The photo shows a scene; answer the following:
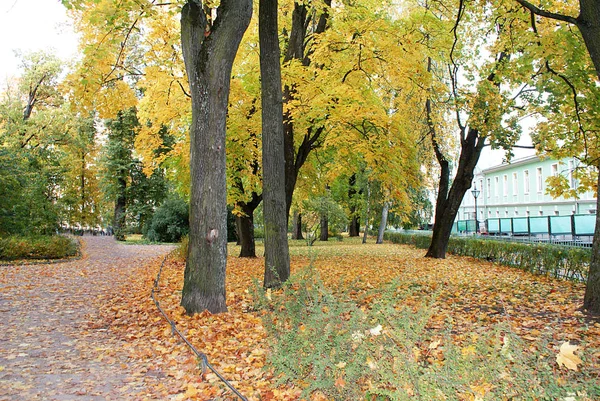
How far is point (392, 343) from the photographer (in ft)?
12.0

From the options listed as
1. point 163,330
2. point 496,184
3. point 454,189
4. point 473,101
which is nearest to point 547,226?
point 454,189

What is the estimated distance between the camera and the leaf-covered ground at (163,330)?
4359 millimetres

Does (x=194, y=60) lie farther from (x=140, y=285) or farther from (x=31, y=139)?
(x=31, y=139)

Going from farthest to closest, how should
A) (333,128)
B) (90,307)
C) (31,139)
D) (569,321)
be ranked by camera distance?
(31,139) < (333,128) < (90,307) < (569,321)

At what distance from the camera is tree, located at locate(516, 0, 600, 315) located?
21.9 feet

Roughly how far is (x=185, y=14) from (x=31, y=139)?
79.8 ft

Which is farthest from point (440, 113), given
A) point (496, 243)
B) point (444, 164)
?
point (496, 243)

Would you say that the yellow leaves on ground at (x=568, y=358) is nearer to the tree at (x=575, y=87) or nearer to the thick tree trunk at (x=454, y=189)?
the tree at (x=575, y=87)

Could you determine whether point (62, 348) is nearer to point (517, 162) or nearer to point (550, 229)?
point (550, 229)

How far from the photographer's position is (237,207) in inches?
670

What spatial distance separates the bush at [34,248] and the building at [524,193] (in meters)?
24.5

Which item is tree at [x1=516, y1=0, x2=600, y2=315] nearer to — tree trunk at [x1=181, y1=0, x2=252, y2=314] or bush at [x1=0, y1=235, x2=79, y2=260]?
tree trunk at [x1=181, y1=0, x2=252, y2=314]

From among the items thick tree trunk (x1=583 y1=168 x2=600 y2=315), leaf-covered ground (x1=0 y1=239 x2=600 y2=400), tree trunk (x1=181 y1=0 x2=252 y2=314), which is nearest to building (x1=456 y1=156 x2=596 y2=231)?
leaf-covered ground (x1=0 y1=239 x2=600 y2=400)

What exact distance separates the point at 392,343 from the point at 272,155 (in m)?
5.44
